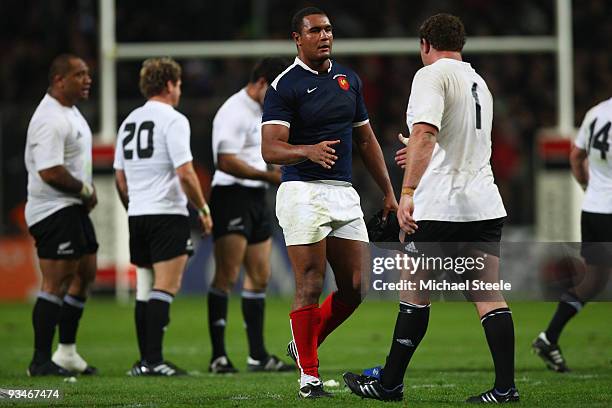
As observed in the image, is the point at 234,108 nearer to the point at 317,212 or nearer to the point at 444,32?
the point at 317,212

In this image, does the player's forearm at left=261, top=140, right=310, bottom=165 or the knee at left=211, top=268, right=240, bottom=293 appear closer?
the player's forearm at left=261, top=140, right=310, bottom=165

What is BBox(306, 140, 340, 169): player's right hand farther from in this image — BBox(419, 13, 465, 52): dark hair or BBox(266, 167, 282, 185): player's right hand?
BBox(266, 167, 282, 185): player's right hand

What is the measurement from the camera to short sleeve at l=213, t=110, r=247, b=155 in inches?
395

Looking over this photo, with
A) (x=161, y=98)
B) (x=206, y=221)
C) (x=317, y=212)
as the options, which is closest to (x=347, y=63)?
(x=161, y=98)

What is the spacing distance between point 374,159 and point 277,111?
852 mm

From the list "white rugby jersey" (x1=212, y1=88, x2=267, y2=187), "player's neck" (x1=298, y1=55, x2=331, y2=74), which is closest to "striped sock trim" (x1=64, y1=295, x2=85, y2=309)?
"white rugby jersey" (x1=212, y1=88, x2=267, y2=187)

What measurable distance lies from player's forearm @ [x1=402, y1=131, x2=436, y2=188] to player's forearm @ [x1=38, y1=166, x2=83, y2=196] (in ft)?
11.8

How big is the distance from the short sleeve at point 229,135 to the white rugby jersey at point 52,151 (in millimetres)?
1093

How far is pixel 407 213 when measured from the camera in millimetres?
6910

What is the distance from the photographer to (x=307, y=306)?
7.52m

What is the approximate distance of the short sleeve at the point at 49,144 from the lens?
31.6 feet

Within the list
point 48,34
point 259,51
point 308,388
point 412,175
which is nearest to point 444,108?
point 412,175

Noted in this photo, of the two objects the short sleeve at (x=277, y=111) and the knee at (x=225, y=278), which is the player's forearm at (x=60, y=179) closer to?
the knee at (x=225, y=278)

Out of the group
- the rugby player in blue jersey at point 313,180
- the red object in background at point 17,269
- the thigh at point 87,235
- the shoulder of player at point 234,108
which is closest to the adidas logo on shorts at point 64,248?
the thigh at point 87,235
